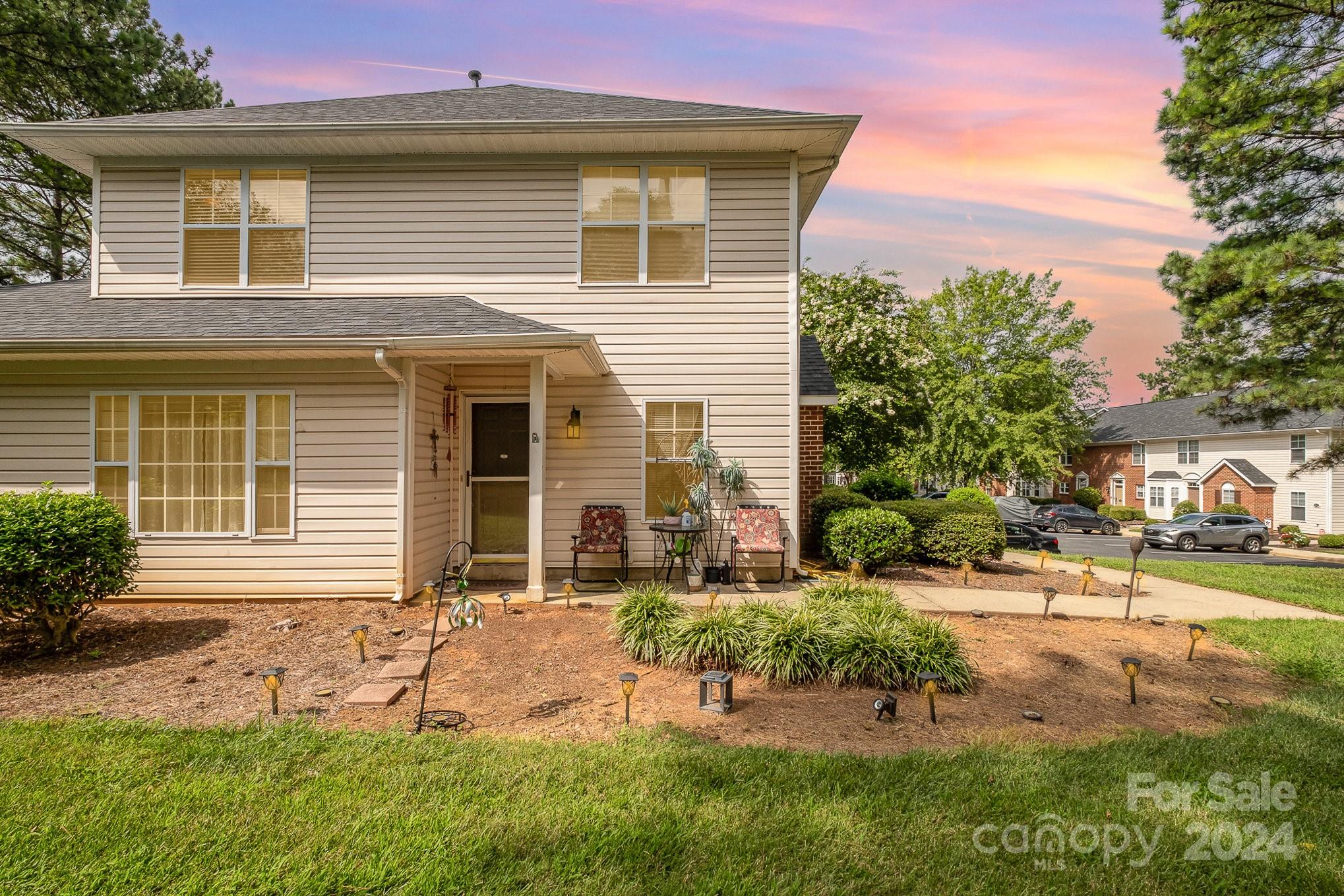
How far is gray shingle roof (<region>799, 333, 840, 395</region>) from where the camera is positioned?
888cm

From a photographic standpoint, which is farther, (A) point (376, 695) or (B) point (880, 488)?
(B) point (880, 488)

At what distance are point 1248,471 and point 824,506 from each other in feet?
89.0

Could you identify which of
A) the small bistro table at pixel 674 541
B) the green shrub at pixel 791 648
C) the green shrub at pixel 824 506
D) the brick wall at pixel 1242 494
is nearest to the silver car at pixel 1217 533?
the brick wall at pixel 1242 494

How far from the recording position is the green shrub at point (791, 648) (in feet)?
14.4

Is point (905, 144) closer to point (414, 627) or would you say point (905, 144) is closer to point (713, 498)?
point (713, 498)

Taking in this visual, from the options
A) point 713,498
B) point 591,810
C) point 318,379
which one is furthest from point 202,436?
point 591,810

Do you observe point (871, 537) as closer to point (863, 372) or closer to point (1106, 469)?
point (863, 372)

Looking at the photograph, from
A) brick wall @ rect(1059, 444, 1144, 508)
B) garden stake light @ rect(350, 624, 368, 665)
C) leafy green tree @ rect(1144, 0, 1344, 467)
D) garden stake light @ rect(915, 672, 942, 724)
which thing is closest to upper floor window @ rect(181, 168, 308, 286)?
garden stake light @ rect(350, 624, 368, 665)

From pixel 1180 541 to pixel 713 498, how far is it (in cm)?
2058

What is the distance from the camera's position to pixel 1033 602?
686cm

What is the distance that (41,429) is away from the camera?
21.7ft

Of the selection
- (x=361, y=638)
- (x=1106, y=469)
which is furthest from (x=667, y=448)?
(x=1106, y=469)

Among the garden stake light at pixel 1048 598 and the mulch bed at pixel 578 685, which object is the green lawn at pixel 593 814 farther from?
the garden stake light at pixel 1048 598

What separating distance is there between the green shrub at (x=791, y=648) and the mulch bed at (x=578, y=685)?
0.11 meters
